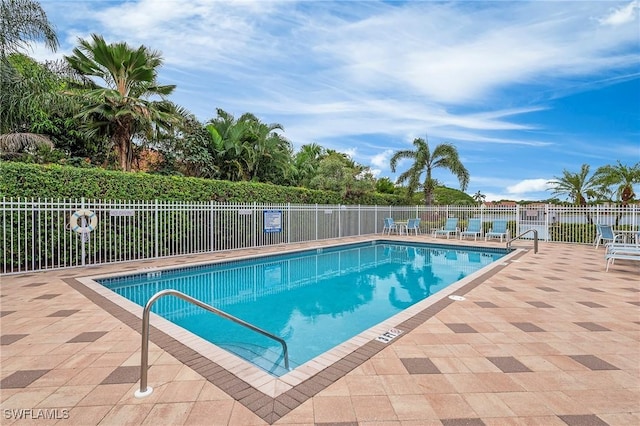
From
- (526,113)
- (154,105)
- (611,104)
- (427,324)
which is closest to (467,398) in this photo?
(427,324)

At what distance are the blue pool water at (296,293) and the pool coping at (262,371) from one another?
710 millimetres

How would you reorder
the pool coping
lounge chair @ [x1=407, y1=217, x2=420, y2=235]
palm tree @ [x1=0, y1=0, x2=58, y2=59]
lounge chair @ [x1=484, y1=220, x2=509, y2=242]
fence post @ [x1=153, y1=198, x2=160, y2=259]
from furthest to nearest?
1. lounge chair @ [x1=407, y1=217, x2=420, y2=235]
2. lounge chair @ [x1=484, y1=220, x2=509, y2=242]
3. fence post @ [x1=153, y1=198, x2=160, y2=259]
4. palm tree @ [x1=0, y1=0, x2=58, y2=59]
5. the pool coping

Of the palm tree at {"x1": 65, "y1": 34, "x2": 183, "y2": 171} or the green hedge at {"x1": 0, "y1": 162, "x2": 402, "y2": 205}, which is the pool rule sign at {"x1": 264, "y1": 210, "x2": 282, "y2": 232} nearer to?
the green hedge at {"x1": 0, "y1": 162, "x2": 402, "y2": 205}

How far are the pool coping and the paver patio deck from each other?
18 millimetres

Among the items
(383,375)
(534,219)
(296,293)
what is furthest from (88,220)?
(534,219)

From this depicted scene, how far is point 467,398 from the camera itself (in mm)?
2465

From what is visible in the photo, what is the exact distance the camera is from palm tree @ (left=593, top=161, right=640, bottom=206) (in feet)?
57.1

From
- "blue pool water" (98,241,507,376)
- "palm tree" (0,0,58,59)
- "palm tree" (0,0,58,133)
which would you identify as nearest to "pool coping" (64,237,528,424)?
"blue pool water" (98,241,507,376)

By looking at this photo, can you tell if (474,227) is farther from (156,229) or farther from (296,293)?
(156,229)

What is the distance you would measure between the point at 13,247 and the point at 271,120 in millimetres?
13209

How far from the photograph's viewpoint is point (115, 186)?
28.8 feet

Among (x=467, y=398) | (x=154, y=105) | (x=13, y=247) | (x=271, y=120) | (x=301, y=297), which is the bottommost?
(x=301, y=297)

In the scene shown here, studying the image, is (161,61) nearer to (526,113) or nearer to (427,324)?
(427,324)

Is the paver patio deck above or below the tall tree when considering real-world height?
below
